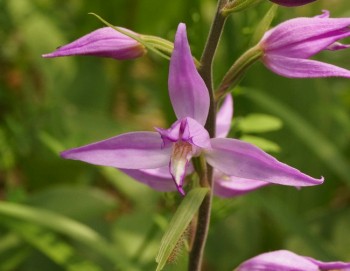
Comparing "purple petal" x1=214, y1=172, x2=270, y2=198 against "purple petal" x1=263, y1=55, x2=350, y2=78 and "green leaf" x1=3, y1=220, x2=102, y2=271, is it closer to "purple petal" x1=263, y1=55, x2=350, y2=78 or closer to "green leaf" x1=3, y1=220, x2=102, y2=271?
"purple petal" x1=263, y1=55, x2=350, y2=78

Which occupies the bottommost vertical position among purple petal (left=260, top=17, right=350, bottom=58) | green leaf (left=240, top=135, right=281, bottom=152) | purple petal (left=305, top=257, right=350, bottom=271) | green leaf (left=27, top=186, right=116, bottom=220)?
green leaf (left=27, top=186, right=116, bottom=220)

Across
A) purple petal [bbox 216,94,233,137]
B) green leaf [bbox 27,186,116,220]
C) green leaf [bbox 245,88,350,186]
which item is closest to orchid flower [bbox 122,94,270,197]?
purple petal [bbox 216,94,233,137]

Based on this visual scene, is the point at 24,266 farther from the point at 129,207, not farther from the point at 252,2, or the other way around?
the point at 252,2

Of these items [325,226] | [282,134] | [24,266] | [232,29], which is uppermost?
[232,29]

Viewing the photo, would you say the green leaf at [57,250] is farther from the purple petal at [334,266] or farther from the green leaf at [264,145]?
the purple petal at [334,266]

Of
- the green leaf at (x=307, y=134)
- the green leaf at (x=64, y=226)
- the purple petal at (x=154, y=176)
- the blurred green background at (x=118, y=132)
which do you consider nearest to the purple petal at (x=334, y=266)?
the purple petal at (x=154, y=176)

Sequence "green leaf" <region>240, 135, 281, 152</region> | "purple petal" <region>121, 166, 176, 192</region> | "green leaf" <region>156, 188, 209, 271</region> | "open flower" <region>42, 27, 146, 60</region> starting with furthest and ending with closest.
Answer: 1. "green leaf" <region>240, 135, 281, 152</region>
2. "purple petal" <region>121, 166, 176, 192</region>
3. "open flower" <region>42, 27, 146, 60</region>
4. "green leaf" <region>156, 188, 209, 271</region>

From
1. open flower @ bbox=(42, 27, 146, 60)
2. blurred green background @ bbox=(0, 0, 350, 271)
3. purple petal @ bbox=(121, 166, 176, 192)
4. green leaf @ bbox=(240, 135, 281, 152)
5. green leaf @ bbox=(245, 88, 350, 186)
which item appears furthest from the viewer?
green leaf @ bbox=(245, 88, 350, 186)

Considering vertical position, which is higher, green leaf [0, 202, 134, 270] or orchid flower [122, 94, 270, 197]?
orchid flower [122, 94, 270, 197]

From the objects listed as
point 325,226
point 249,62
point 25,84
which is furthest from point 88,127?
point 249,62
